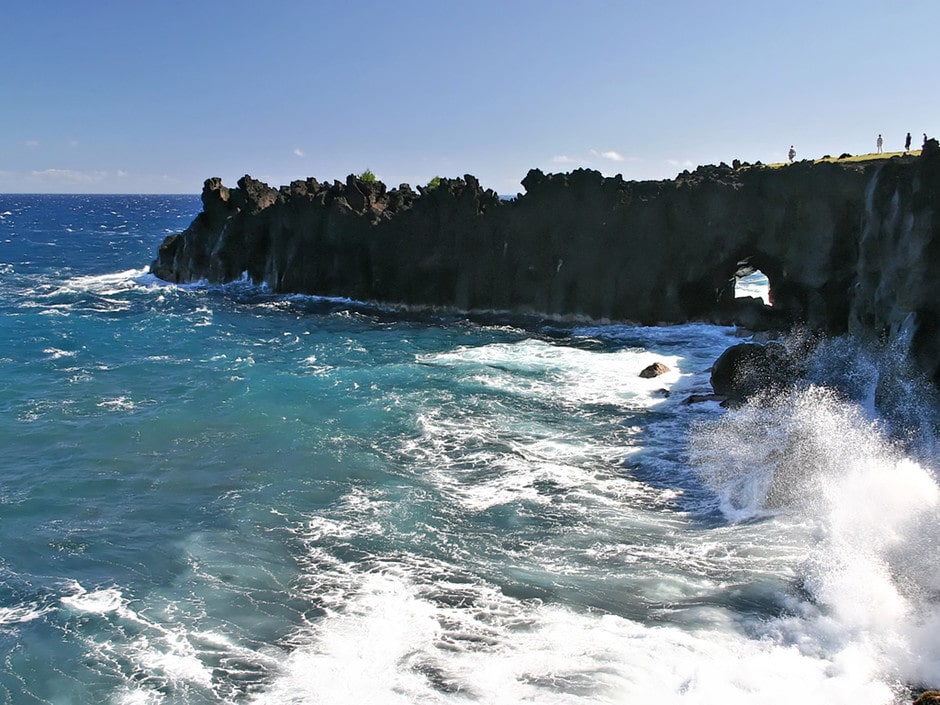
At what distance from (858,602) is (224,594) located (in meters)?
15.0

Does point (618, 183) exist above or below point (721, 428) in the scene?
above

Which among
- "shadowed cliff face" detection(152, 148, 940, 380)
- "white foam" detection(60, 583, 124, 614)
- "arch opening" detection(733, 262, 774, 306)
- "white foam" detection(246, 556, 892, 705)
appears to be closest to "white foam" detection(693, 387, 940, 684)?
"white foam" detection(246, 556, 892, 705)

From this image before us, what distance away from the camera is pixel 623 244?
5178 centimetres

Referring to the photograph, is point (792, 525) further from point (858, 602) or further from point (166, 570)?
point (166, 570)

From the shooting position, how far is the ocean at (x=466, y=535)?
612 inches

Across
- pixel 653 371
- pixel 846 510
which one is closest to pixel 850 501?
pixel 846 510

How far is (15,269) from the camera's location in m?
82.8

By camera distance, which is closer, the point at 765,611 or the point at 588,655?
the point at 588,655

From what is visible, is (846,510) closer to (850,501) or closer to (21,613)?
(850,501)

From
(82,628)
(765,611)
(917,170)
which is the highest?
(917,170)

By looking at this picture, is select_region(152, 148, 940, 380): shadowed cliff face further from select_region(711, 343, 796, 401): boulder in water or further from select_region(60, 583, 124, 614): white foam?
select_region(60, 583, 124, 614): white foam

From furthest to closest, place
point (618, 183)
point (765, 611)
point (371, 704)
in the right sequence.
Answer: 1. point (618, 183)
2. point (765, 611)
3. point (371, 704)

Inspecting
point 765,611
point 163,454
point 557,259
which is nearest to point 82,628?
point 163,454

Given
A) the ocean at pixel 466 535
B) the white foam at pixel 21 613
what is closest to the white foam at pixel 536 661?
the ocean at pixel 466 535
